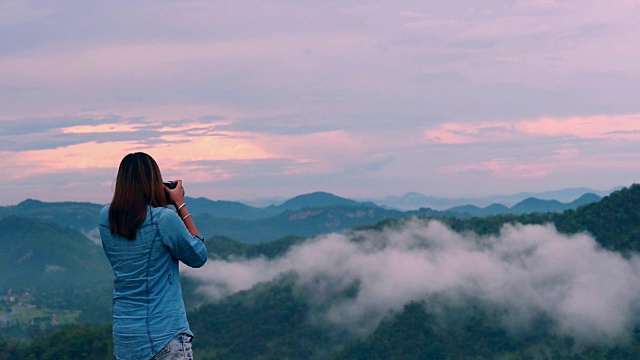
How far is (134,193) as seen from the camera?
6309mm

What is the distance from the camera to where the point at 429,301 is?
88.2m

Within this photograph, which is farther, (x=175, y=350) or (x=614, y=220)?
(x=614, y=220)

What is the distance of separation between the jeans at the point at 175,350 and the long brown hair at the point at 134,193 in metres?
0.86

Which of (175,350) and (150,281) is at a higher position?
(150,281)

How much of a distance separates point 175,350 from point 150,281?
56 cm

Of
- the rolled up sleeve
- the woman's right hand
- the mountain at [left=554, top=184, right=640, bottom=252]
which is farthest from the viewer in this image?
the mountain at [left=554, top=184, right=640, bottom=252]

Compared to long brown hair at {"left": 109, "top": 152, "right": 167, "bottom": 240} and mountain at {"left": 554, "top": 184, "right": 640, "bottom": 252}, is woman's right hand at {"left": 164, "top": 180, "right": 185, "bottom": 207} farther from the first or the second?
mountain at {"left": 554, "top": 184, "right": 640, "bottom": 252}

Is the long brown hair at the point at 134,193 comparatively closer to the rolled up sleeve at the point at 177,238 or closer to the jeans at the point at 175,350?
the rolled up sleeve at the point at 177,238

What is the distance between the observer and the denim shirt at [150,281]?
6.20m

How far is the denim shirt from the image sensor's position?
20.4ft

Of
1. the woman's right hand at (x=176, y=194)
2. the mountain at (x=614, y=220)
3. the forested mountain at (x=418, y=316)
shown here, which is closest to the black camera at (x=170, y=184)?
the woman's right hand at (x=176, y=194)

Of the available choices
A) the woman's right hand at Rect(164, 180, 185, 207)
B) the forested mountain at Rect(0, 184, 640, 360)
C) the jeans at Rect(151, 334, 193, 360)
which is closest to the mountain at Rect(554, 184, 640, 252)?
the forested mountain at Rect(0, 184, 640, 360)

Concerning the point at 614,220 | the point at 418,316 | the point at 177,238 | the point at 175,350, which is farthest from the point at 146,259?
the point at 614,220

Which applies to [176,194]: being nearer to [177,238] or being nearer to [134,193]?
[134,193]
